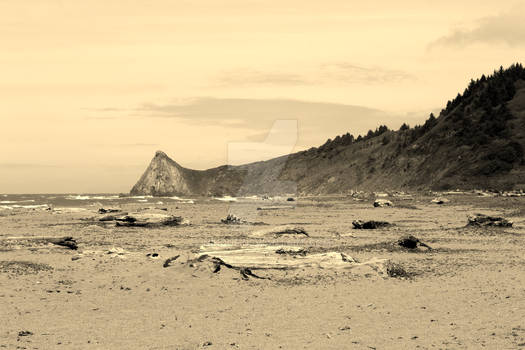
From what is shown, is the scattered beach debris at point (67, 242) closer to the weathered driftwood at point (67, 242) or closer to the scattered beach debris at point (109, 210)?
the weathered driftwood at point (67, 242)

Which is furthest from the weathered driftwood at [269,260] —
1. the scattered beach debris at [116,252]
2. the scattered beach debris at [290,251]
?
the scattered beach debris at [116,252]

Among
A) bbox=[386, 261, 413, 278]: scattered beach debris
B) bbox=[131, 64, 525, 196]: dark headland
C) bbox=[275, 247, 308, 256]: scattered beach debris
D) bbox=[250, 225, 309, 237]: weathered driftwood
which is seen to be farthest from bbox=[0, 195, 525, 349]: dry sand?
bbox=[131, 64, 525, 196]: dark headland

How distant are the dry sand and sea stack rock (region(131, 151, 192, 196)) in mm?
162365

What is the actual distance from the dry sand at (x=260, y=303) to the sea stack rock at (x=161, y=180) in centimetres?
16236

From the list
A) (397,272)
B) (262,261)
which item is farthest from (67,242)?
(397,272)

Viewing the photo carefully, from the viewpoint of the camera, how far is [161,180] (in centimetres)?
18612

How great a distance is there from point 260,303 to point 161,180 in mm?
174531

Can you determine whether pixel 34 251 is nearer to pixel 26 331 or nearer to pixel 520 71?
pixel 26 331

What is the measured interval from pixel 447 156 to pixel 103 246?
10089 centimetres

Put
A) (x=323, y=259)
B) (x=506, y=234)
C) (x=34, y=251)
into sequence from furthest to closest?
1. (x=506, y=234)
2. (x=34, y=251)
3. (x=323, y=259)

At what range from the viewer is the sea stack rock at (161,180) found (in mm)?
185000

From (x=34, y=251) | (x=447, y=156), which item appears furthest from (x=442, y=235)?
(x=447, y=156)

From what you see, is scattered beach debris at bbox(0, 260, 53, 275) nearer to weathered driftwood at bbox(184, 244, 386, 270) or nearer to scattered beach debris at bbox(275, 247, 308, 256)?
weathered driftwood at bbox(184, 244, 386, 270)

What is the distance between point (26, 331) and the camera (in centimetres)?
1188
